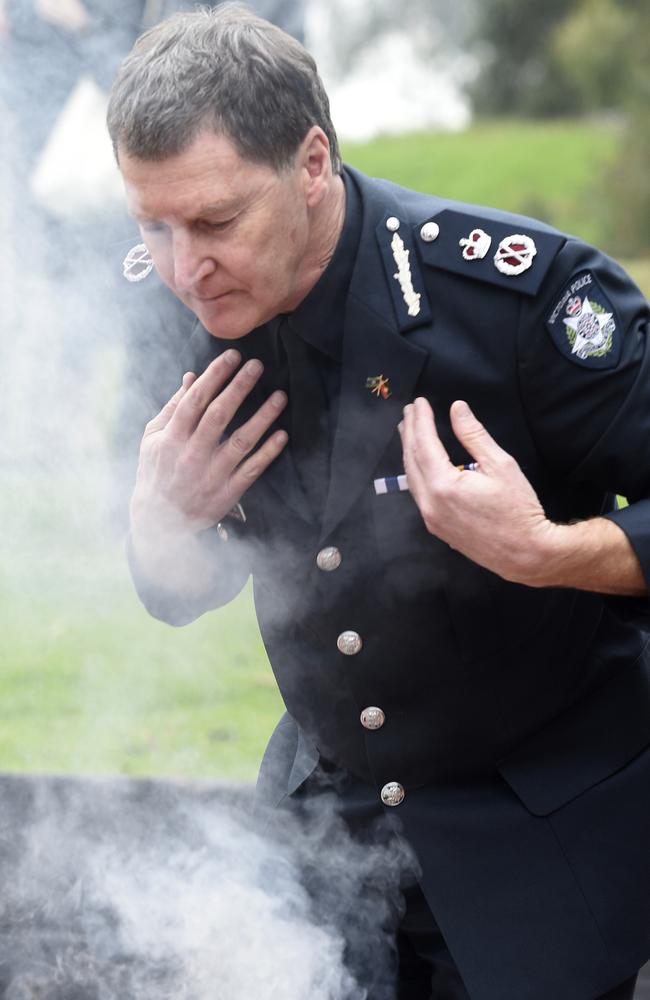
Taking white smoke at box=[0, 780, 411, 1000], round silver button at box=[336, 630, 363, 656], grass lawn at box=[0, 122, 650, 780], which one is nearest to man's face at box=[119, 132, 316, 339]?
round silver button at box=[336, 630, 363, 656]

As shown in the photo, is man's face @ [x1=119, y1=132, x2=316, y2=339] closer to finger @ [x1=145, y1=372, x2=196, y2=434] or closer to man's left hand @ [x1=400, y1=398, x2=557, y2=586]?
finger @ [x1=145, y1=372, x2=196, y2=434]

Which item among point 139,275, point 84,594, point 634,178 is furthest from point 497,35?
point 139,275

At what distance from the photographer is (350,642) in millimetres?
2150

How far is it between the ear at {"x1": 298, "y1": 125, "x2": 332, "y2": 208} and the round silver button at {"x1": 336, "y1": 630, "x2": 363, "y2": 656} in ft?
2.23

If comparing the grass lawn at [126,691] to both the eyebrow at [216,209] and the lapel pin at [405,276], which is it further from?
the eyebrow at [216,209]

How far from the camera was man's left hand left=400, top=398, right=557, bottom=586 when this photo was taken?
6.20 ft

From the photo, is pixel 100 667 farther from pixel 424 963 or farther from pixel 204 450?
pixel 204 450

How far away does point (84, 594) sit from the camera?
16.8 ft

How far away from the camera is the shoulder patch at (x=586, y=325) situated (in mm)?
1961

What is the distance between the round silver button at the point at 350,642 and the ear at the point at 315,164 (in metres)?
0.68

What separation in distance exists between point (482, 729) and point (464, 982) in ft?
1.31

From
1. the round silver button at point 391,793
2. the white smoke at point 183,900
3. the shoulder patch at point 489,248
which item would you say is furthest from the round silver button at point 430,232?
the white smoke at point 183,900

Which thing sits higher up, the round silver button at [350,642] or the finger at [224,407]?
the finger at [224,407]

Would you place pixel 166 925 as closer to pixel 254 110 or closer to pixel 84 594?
pixel 254 110
